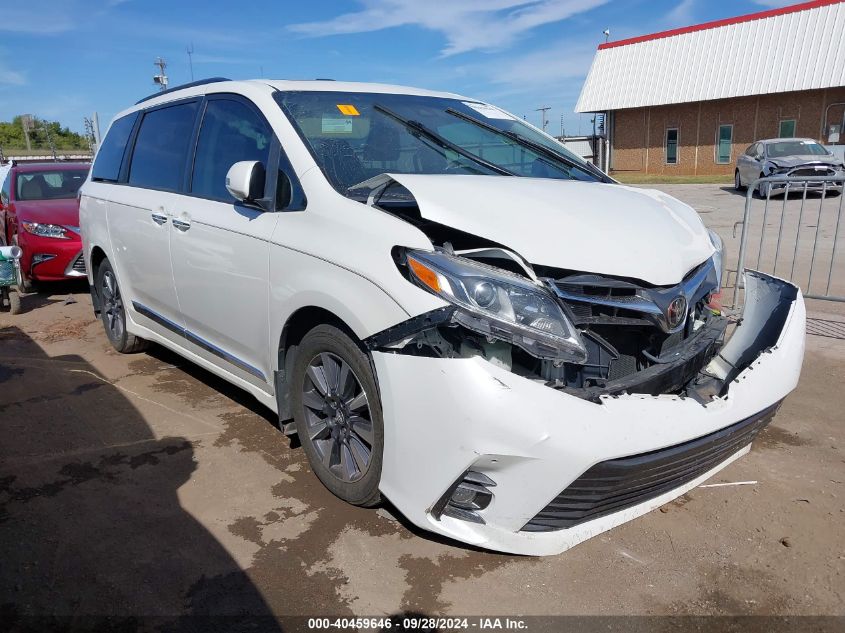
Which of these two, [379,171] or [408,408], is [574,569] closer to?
[408,408]

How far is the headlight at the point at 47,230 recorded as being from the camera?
327 inches

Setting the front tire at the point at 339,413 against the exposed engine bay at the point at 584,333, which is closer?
the exposed engine bay at the point at 584,333

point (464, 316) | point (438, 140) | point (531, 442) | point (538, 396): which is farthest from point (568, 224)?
point (438, 140)

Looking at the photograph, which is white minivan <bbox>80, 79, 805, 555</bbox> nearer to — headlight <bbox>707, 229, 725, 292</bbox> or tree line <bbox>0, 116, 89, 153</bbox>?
headlight <bbox>707, 229, 725, 292</bbox>

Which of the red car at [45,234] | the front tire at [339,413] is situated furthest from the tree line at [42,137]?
the front tire at [339,413]

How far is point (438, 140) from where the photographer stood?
3.60 metres

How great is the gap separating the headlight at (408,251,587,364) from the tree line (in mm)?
58823

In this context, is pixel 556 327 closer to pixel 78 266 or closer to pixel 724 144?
pixel 78 266

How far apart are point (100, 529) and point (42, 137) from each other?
225 feet

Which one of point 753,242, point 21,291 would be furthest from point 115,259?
point 753,242

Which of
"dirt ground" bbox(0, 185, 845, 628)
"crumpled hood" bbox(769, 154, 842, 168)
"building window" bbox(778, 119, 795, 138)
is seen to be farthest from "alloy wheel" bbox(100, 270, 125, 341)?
"building window" bbox(778, 119, 795, 138)

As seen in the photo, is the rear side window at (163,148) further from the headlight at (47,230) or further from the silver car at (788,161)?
the silver car at (788,161)

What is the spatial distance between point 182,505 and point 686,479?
225cm

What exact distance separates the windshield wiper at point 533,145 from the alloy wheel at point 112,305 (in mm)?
3039
